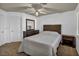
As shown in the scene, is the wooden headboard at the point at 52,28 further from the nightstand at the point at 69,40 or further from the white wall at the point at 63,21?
the nightstand at the point at 69,40

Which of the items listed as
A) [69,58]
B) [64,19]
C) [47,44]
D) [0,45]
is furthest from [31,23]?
[69,58]

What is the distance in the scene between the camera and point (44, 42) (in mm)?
1648

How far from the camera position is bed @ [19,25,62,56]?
5.13 ft

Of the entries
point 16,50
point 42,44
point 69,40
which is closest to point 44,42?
point 42,44

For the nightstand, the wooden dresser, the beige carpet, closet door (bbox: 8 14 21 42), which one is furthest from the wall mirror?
the nightstand

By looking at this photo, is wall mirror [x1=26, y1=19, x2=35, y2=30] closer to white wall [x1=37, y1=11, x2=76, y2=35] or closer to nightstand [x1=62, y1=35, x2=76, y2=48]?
white wall [x1=37, y1=11, x2=76, y2=35]

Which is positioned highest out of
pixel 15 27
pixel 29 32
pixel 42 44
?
pixel 15 27

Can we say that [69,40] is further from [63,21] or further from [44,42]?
[44,42]

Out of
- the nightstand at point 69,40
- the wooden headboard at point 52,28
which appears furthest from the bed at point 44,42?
the nightstand at point 69,40

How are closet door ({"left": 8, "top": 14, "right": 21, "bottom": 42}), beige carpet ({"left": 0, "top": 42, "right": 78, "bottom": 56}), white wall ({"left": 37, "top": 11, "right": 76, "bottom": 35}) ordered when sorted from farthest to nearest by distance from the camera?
1. closet door ({"left": 8, "top": 14, "right": 21, "bottom": 42})
2. white wall ({"left": 37, "top": 11, "right": 76, "bottom": 35})
3. beige carpet ({"left": 0, "top": 42, "right": 78, "bottom": 56})

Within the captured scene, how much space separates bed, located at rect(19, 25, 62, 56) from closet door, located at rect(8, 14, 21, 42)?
0.62 feet

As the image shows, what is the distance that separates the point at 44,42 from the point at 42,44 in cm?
6

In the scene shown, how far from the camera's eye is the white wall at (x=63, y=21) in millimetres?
1644

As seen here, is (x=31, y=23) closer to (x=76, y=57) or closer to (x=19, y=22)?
(x=19, y=22)
